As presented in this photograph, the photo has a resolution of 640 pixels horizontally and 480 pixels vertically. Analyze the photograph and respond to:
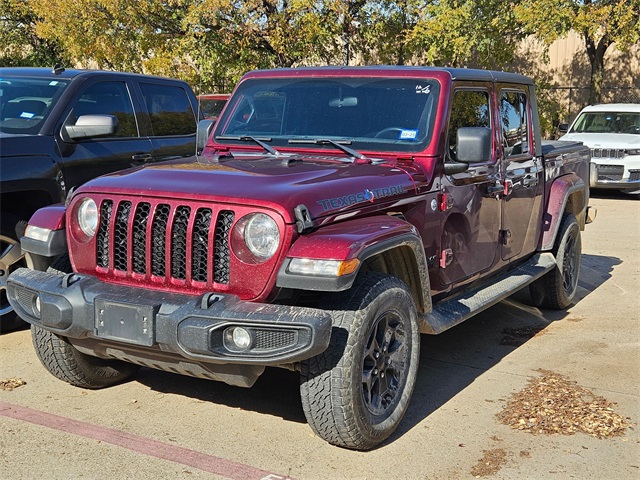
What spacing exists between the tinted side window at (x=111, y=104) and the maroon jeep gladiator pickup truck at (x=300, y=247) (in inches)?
59.6

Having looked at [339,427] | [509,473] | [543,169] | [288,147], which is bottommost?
[509,473]

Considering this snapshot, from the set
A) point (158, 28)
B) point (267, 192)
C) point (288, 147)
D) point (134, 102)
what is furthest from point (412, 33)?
point (267, 192)

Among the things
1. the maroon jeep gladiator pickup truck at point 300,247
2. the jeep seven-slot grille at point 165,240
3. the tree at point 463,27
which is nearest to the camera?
the maroon jeep gladiator pickup truck at point 300,247

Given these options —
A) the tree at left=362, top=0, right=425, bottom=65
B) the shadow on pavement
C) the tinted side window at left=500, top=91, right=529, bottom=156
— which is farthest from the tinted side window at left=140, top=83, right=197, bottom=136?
the tree at left=362, top=0, right=425, bottom=65

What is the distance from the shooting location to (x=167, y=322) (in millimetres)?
3781

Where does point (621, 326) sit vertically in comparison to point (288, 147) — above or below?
below

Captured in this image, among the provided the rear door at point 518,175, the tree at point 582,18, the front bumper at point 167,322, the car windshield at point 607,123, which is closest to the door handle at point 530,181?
the rear door at point 518,175

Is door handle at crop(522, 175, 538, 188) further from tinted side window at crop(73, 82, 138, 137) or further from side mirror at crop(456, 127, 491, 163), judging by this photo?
tinted side window at crop(73, 82, 138, 137)

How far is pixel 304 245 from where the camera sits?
382 centimetres

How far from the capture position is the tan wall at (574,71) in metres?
23.0

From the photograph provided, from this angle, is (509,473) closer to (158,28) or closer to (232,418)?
(232,418)

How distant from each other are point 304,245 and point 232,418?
1295 millimetres

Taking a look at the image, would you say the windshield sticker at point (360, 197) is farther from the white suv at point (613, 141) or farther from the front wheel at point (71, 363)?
the white suv at point (613, 141)

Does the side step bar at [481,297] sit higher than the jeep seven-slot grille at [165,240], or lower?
lower
